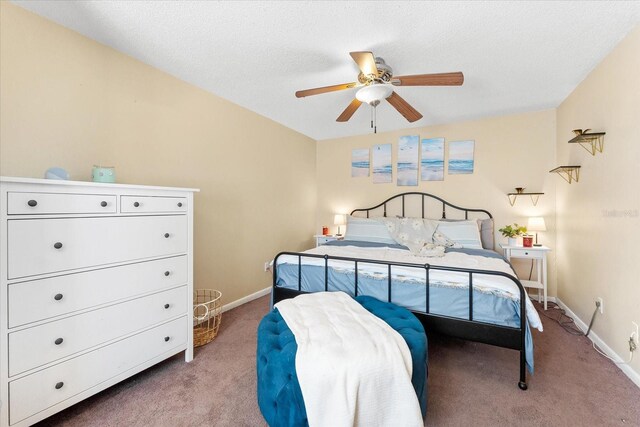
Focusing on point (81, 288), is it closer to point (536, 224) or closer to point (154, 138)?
point (154, 138)

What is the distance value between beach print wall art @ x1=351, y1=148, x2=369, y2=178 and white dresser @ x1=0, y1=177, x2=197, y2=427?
299 cm

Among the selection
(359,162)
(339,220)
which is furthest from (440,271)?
(359,162)

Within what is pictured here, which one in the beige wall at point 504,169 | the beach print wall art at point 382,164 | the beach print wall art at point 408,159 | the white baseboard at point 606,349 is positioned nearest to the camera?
the white baseboard at point 606,349

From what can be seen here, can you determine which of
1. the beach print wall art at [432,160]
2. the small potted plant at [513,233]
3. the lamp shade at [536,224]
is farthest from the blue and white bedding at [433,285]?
the beach print wall art at [432,160]

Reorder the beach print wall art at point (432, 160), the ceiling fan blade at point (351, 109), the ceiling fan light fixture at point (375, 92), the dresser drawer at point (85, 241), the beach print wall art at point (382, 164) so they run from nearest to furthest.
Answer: the dresser drawer at point (85, 241)
the ceiling fan light fixture at point (375, 92)
the ceiling fan blade at point (351, 109)
the beach print wall art at point (432, 160)
the beach print wall art at point (382, 164)

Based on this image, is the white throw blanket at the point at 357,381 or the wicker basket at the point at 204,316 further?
the wicker basket at the point at 204,316

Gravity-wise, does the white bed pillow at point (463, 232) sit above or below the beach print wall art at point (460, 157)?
below

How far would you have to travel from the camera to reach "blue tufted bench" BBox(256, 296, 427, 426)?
122cm

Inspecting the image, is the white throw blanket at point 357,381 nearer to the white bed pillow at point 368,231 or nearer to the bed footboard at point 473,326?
the bed footboard at point 473,326

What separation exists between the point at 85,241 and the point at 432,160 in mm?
3918

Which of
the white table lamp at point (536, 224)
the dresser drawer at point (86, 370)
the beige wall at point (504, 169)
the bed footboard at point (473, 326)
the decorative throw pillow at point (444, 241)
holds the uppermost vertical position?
the beige wall at point (504, 169)

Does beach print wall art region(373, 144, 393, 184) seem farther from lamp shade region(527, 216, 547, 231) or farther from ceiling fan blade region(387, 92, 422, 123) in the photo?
lamp shade region(527, 216, 547, 231)

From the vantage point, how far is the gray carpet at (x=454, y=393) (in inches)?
57.9

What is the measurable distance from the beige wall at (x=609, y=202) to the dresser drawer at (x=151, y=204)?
126 inches
